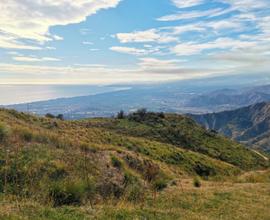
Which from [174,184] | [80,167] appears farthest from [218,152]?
[80,167]

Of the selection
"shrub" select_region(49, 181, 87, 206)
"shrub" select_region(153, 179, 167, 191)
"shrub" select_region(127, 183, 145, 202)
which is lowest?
"shrub" select_region(153, 179, 167, 191)

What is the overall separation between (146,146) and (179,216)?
23.2m

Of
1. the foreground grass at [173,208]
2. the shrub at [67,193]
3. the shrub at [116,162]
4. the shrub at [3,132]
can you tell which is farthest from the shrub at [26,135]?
the foreground grass at [173,208]

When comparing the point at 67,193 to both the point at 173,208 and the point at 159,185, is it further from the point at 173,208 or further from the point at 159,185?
the point at 159,185

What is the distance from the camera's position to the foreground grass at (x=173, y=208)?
6297 millimetres

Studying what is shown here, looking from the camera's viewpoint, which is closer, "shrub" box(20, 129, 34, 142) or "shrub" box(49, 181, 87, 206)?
"shrub" box(49, 181, 87, 206)

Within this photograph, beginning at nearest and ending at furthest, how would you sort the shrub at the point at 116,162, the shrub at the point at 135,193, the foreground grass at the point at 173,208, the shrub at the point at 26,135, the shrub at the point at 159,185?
the foreground grass at the point at 173,208
the shrub at the point at 135,193
the shrub at the point at 159,185
the shrub at the point at 26,135
the shrub at the point at 116,162

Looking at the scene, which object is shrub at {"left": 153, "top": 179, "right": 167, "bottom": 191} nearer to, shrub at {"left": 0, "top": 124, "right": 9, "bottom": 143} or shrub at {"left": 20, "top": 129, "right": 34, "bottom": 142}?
shrub at {"left": 20, "top": 129, "right": 34, "bottom": 142}

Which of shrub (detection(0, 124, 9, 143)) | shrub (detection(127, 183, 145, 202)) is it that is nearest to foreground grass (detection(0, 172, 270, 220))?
shrub (detection(127, 183, 145, 202))

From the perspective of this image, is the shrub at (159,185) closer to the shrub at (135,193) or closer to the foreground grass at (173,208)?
the foreground grass at (173,208)

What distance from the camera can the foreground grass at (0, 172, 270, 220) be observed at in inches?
248

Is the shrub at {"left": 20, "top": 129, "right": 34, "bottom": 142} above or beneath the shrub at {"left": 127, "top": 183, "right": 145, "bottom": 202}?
above

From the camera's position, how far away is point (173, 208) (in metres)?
8.54

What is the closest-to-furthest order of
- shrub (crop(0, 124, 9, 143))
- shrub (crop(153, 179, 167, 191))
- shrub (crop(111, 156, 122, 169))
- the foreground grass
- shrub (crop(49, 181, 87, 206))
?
1. the foreground grass
2. shrub (crop(49, 181, 87, 206))
3. shrub (crop(153, 179, 167, 191))
4. shrub (crop(0, 124, 9, 143))
5. shrub (crop(111, 156, 122, 169))
